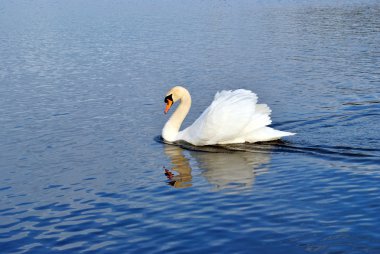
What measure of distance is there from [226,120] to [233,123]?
20 centimetres

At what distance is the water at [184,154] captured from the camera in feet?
42.5

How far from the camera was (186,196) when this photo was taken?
1522 cm

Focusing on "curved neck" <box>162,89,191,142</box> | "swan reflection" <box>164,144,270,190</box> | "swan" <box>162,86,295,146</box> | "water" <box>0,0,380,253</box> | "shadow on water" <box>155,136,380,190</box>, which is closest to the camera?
"water" <box>0,0,380,253</box>

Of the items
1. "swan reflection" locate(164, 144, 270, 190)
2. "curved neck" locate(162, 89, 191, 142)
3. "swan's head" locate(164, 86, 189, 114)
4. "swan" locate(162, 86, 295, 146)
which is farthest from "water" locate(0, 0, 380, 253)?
"swan's head" locate(164, 86, 189, 114)

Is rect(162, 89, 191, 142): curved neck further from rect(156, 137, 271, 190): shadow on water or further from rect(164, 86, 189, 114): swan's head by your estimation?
rect(156, 137, 271, 190): shadow on water

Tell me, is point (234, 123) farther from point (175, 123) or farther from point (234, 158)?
point (175, 123)

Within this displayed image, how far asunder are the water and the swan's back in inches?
12.2

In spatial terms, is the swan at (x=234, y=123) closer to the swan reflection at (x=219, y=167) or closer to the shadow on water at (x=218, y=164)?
the shadow on water at (x=218, y=164)

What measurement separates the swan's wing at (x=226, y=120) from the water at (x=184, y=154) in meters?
0.34

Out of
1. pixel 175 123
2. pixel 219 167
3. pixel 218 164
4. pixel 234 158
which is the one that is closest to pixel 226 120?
pixel 234 158

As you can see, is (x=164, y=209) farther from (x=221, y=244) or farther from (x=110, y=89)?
(x=110, y=89)

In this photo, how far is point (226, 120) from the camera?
19016mm

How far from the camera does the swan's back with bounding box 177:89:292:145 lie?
19.0 m

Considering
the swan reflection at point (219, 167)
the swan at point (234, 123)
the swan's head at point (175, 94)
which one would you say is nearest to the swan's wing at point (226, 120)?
the swan at point (234, 123)
